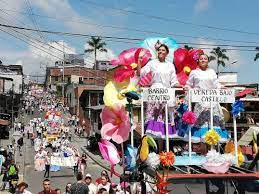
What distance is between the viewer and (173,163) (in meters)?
6.09

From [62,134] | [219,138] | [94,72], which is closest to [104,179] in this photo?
[219,138]

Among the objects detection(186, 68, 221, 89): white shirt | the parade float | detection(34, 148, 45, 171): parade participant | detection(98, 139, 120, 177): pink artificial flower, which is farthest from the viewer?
detection(34, 148, 45, 171): parade participant

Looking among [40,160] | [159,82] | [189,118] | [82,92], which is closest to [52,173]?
[40,160]

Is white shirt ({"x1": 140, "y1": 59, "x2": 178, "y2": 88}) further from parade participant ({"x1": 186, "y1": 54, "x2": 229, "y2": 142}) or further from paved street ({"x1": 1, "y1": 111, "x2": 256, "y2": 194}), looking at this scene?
paved street ({"x1": 1, "y1": 111, "x2": 256, "y2": 194})

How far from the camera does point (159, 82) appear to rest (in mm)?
7484

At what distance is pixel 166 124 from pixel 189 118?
33 centimetres

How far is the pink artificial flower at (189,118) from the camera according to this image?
6.93 metres

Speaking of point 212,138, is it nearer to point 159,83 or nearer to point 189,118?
point 189,118

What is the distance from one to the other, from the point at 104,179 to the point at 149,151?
18.9ft

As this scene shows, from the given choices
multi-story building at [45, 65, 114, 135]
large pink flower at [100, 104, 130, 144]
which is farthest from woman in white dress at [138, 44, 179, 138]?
multi-story building at [45, 65, 114, 135]

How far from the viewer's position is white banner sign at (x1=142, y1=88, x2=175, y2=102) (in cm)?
701

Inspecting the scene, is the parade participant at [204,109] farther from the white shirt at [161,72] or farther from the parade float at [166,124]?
the white shirt at [161,72]

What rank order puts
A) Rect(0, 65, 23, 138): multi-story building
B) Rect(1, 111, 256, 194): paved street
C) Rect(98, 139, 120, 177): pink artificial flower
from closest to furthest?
Rect(98, 139, 120, 177): pink artificial flower
Rect(1, 111, 256, 194): paved street
Rect(0, 65, 23, 138): multi-story building

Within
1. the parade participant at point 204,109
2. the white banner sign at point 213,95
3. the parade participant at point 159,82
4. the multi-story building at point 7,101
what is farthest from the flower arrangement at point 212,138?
the multi-story building at point 7,101
